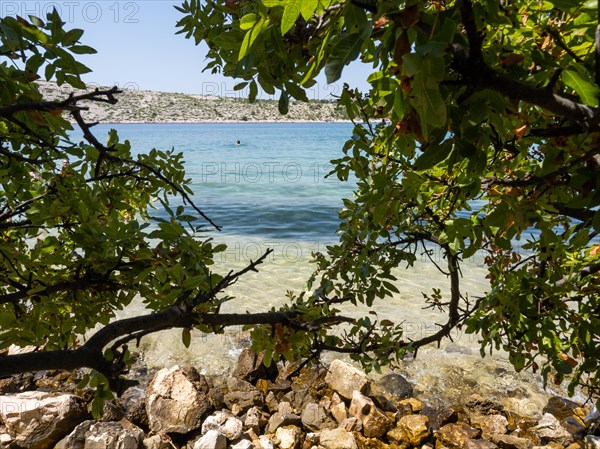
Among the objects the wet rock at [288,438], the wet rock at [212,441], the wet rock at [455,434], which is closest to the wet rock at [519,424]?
the wet rock at [455,434]

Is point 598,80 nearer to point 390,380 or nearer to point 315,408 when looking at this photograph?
point 315,408

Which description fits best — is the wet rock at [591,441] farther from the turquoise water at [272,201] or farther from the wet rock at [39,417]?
the turquoise water at [272,201]

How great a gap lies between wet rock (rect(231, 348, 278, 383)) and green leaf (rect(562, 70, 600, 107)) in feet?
23.9

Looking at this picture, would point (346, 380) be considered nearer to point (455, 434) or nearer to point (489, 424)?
Result: point (455, 434)

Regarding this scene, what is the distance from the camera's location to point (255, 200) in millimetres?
25297

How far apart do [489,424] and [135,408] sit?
17.9 feet

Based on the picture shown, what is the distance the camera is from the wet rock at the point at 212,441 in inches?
222

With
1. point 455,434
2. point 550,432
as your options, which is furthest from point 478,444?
point 550,432

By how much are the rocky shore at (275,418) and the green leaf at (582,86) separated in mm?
5207

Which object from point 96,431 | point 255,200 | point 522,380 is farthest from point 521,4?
point 255,200

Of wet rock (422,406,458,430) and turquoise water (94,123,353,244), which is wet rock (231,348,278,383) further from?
turquoise water (94,123,353,244)

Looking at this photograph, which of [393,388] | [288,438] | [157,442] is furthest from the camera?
[393,388]

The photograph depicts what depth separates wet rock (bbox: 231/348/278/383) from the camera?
7.67 m

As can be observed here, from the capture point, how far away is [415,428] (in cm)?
627
